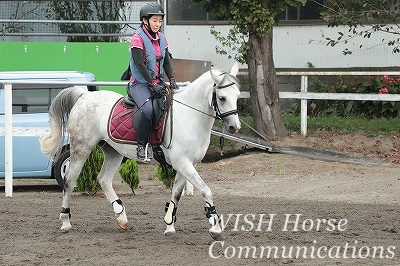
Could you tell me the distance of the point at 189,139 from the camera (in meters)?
9.98

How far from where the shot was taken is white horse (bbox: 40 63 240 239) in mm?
9625

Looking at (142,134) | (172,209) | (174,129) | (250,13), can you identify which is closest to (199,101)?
(174,129)

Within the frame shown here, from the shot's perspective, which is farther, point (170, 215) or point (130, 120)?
point (130, 120)

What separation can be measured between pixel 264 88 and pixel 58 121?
28.6 feet

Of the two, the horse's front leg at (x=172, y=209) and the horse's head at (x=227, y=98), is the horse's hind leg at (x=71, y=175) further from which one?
the horse's head at (x=227, y=98)

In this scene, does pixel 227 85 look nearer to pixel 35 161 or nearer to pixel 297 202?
pixel 297 202

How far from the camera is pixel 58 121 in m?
11.4

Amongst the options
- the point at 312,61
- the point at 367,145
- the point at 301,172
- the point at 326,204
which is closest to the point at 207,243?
the point at 326,204

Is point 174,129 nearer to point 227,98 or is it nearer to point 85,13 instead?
point 227,98

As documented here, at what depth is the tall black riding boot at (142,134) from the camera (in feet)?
33.5

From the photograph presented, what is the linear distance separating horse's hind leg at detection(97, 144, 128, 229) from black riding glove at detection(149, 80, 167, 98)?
1311mm

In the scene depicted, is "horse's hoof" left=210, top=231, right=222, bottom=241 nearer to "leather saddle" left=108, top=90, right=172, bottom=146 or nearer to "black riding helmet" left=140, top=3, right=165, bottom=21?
"leather saddle" left=108, top=90, right=172, bottom=146

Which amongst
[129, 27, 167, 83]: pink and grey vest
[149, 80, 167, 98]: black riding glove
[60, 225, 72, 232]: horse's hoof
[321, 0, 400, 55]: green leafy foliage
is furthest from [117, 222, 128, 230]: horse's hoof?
[321, 0, 400, 55]: green leafy foliage

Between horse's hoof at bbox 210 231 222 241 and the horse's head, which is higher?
the horse's head
